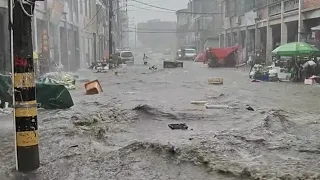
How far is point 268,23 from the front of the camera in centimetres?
3750

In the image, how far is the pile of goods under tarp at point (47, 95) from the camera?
10.7 metres

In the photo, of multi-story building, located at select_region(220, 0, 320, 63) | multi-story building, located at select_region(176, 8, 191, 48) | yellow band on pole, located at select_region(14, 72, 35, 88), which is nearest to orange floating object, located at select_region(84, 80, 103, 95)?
yellow band on pole, located at select_region(14, 72, 35, 88)

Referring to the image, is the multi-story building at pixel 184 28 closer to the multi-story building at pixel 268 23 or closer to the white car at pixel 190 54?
the white car at pixel 190 54

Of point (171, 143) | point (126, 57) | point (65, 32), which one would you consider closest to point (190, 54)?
point (126, 57)

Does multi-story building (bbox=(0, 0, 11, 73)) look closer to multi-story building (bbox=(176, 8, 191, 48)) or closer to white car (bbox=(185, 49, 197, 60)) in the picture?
white car (bbox=(185, 49, 197, 60))

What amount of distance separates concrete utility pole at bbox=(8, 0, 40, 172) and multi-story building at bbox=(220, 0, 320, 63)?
21665mm

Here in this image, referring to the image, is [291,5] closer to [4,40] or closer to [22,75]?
[4,40]

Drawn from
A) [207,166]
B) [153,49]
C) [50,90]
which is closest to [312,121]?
[207,166]

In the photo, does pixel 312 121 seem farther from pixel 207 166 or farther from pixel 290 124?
pixel 207 166

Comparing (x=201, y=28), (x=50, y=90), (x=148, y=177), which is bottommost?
(x=148, y=177)

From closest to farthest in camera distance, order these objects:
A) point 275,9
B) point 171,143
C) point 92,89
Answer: point 171,143
point 92,89
point 275,9

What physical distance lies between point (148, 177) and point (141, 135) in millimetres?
2642

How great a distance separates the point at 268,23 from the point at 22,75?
34674 mm

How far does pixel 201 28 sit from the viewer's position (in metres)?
77.1
